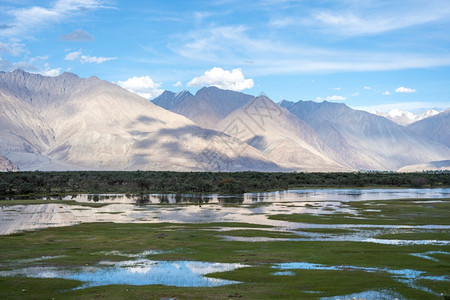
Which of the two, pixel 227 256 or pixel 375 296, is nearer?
pixel 375 296

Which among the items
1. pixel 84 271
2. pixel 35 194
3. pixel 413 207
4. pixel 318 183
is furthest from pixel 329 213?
pixel 318 183

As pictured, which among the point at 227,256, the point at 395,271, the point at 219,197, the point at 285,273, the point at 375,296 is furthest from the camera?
the point at 219,197

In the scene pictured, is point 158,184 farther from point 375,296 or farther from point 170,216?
point 375,296

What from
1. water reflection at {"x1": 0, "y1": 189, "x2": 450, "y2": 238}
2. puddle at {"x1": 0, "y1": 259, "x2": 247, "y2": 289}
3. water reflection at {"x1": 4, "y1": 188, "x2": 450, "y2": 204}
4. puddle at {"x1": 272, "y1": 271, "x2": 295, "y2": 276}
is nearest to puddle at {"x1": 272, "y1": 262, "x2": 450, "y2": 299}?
puddle at {"x1": 272, "y1": 271, "x2": 295, "y2": 276}

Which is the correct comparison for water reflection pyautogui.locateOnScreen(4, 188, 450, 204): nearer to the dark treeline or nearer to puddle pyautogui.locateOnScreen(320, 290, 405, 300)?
the dark treeline

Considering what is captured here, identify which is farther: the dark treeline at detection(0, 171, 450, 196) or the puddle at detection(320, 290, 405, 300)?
the dark treeline at detection(0, 171, 450, 196)

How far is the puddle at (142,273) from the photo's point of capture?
1004 inches

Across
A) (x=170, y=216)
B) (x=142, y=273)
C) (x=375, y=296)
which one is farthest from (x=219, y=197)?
(x=375, y=296)

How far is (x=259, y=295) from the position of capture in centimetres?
2219

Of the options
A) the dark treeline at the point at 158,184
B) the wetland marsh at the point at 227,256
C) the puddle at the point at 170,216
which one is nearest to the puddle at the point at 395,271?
the wetland marsh at the point at 227,256

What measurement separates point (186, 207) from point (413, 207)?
29495 mm

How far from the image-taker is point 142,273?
27.5 meters

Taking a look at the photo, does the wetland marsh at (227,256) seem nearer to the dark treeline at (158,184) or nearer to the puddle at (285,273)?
the puddle at (285,273)

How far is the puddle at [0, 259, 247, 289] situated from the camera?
25.5 metres
